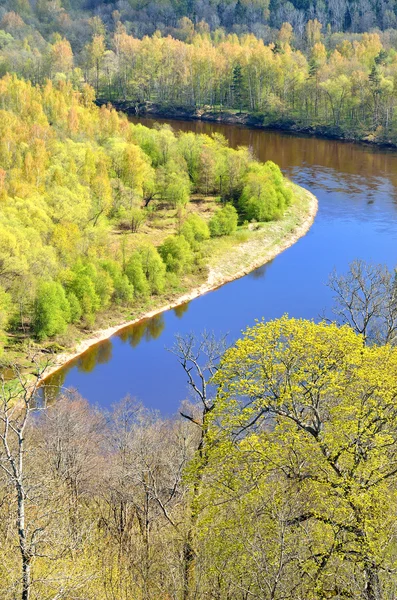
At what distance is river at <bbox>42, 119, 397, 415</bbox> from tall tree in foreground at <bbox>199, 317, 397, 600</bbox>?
18101mm

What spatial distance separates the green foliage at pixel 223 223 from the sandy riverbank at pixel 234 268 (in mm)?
2119

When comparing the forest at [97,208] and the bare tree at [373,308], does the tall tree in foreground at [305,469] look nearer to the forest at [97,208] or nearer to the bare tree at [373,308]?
the bare tree at [373,308]

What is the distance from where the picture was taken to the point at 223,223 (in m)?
57.2

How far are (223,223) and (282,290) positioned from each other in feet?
36.6

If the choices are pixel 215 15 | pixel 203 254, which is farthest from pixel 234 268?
pixel 215 15

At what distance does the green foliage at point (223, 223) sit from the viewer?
56.9m

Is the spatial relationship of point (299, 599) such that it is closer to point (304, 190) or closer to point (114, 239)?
point (114, 239)

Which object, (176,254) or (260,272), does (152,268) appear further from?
(260,272)

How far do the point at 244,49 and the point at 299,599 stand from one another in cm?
12756

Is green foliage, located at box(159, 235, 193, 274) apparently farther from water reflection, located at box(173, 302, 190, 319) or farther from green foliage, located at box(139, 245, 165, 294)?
water reflection, located at box(173, 302, 190, 319)

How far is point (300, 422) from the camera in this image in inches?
610

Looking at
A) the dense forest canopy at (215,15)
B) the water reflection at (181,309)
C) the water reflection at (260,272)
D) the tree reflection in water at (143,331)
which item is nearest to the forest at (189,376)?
the tree reflection in water at (143,331)

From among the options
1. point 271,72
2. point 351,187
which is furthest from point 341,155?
point 271,72

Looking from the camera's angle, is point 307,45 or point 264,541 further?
point 307,45
